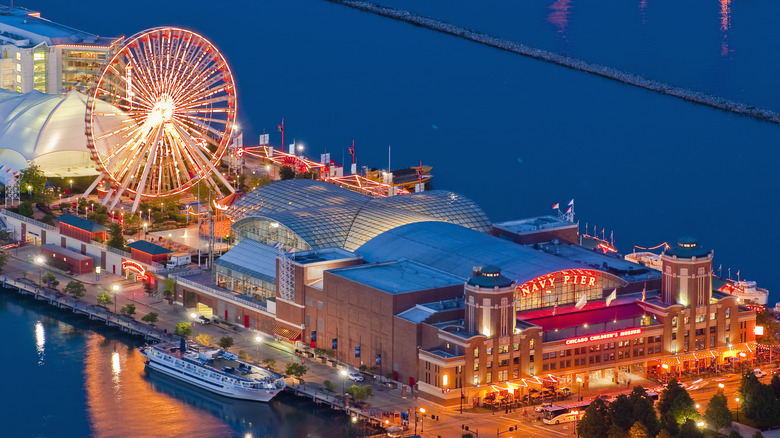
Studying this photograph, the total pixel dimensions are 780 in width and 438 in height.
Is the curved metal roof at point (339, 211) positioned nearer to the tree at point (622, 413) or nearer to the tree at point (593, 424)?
the tree at point (593, 424)

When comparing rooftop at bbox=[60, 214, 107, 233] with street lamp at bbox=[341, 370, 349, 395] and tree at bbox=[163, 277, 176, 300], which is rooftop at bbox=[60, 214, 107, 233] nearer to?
tree at bbox=[163, 277, 176, 300]

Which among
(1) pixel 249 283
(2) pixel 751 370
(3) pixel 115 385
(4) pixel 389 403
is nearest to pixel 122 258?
(1) pixel 249 283

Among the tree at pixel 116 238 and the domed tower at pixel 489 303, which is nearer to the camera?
the domed tower at pixel 489 303

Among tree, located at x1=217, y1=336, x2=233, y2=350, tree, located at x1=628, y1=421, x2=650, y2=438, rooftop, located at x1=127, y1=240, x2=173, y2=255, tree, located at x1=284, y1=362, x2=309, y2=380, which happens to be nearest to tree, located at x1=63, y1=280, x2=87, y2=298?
rooftop, located at x1=127, y1=240, x2=173, y2=255

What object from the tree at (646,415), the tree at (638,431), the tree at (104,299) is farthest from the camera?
the tree at (104,299)

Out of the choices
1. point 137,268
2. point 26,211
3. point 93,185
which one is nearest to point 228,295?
point 137,268

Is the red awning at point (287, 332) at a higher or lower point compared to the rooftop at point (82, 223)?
lower

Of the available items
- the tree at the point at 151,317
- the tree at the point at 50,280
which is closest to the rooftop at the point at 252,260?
the tree at the point at 151,317
